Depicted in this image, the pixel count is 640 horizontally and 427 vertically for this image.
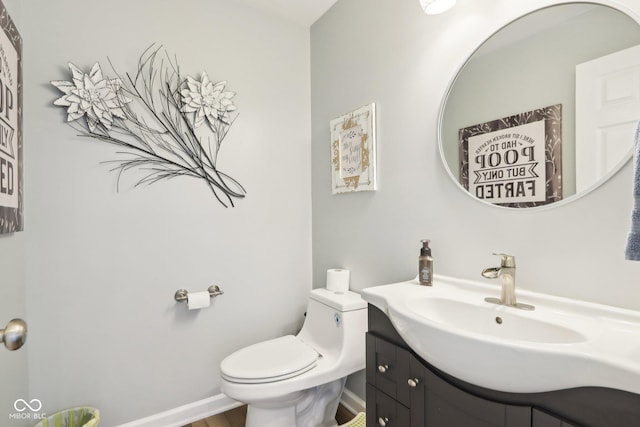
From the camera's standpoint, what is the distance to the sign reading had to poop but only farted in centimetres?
100

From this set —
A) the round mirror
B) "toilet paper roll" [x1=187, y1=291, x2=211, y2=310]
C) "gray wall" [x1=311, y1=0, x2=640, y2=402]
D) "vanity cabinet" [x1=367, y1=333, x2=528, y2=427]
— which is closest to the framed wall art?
"gray wall" [x1=311, y1=0, x2=640, y2=402]

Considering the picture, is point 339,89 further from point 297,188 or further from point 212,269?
point 212,269

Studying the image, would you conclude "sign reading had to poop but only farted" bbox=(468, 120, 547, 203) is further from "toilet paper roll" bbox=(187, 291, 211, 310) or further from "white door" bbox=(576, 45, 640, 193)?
"toilet paper roll" bbox=(187, 291, 211, 310)

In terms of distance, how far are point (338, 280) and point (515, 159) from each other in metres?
1.06

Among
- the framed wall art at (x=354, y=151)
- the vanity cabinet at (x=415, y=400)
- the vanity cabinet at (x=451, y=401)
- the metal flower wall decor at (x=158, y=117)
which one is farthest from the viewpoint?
the framed wall art at (x=354, y=151)

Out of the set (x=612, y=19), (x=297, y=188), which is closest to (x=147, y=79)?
(x=297, y=188)

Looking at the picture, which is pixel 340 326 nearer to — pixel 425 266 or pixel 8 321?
pixel 425 266

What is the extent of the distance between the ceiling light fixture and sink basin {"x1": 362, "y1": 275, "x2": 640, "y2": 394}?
3.55ft

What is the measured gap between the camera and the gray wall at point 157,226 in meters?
1.40

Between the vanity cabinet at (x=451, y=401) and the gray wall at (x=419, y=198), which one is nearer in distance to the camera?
the vanity cabinet at (x=451, y=401)

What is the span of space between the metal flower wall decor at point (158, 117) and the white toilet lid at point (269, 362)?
2.80 feet

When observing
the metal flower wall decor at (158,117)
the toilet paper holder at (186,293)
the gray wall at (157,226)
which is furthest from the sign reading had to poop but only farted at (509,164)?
the toilet paper holder at (186,293)

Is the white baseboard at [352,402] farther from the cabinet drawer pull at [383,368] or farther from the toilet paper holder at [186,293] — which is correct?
the toilet paper holder at [186,293]

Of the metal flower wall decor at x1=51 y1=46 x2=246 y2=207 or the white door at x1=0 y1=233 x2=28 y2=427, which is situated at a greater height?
the metal flower wall decor at x1=51 y1=46 x2=246 y2=207
